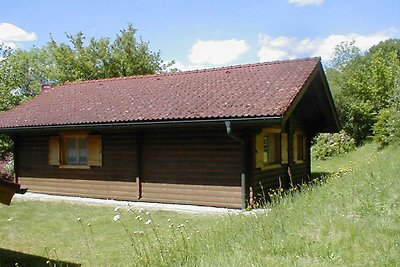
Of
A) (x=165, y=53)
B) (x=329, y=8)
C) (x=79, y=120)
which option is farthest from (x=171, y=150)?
(x=165, y=53)

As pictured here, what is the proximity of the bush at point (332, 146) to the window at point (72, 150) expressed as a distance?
14735 mm

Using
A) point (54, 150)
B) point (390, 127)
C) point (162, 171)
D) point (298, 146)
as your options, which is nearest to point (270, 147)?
point (298, 146)

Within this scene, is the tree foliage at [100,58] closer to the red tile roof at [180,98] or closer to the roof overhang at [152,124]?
the red tile roof at [180,98]

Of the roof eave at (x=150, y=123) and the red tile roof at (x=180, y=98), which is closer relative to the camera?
the roof eave at (x=150, y=123)

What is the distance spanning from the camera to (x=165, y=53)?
1495 inches

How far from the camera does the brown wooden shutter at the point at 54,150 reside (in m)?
14.0

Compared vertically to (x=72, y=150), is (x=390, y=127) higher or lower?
higher

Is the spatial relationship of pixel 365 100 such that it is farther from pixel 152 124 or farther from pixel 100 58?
pixel 100 58

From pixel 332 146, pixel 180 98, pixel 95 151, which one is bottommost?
pixel 332 146

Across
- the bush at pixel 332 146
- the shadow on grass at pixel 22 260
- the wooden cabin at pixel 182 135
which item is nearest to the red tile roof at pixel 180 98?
the wooden cabin at pixel 182 135

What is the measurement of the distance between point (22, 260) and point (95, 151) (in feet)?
20.7

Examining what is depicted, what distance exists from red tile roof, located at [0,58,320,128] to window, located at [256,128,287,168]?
126 centimetres

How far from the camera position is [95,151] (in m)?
13.2

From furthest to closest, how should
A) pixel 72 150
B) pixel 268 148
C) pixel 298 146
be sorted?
pixel 298 146
pixel 72 150
pixel 268 148
